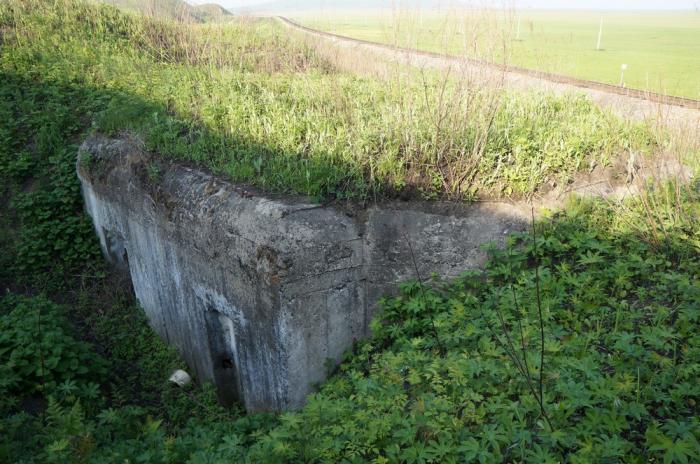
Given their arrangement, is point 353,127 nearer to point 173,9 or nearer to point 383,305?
point 383,305

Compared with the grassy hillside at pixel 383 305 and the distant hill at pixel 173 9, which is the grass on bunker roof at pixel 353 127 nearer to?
the grassy hillside at pixel 383 305

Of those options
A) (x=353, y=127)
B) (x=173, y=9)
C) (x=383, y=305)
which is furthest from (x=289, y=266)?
(x=173, y=9)

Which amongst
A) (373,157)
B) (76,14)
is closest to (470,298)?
(373,157)

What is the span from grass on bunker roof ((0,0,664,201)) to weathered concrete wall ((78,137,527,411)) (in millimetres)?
285

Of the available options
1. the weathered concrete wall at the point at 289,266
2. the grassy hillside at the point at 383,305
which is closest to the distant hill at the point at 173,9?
the grassy hillside at the point at 383,305

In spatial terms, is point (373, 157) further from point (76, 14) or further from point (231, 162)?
point (76, 14)

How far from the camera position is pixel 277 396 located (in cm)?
461

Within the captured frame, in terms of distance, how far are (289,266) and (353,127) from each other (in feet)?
6.87

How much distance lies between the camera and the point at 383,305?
15.0 ft

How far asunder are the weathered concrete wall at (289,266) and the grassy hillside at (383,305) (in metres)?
0.23

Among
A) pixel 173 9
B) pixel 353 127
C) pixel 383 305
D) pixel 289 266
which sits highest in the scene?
pixel 173 9

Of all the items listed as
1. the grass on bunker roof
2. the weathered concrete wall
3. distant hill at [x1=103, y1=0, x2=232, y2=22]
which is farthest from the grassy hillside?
distant hill at [x1=103, y1=0, x2=232, y2=22]

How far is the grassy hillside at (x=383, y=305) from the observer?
2701 millimetres

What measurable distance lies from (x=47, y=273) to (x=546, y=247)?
6804 millimetres
